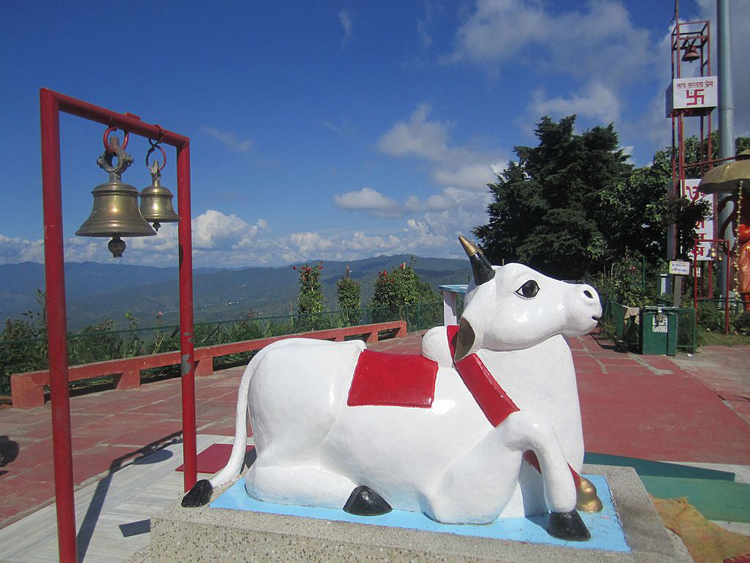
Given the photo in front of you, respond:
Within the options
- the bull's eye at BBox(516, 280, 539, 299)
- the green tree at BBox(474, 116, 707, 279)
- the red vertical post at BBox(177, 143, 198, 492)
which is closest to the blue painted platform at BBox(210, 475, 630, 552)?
the red vertical post at BBox(177, 143, 198, 492)

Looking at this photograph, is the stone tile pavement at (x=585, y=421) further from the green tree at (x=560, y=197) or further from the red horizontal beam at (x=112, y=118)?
→ the green tree at (x=560, y=197)

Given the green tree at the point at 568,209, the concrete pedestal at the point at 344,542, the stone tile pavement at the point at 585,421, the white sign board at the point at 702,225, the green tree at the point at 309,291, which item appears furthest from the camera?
the green tree at the point at 568,209

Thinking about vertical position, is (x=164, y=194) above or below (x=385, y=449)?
above

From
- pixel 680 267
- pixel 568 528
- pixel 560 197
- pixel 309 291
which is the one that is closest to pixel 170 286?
pixel 560 197

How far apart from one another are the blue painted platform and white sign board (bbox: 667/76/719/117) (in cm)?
1590

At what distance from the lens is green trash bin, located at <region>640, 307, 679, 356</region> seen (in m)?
10.9

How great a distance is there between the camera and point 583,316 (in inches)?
101

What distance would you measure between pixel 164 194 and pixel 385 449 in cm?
208

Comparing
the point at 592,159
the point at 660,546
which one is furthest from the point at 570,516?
the point at 592,159

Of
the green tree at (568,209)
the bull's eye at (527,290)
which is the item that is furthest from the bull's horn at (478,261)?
the green tree at (568,209)

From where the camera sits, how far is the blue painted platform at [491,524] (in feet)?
7.88

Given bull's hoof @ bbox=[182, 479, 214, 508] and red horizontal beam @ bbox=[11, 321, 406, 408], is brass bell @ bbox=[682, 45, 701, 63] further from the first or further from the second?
bull's hoof @ bbox=[182, 479, 214, 508]

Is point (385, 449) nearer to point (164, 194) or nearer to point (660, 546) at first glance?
point (660, 546)

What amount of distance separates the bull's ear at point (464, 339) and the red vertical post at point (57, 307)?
6.64 ft
